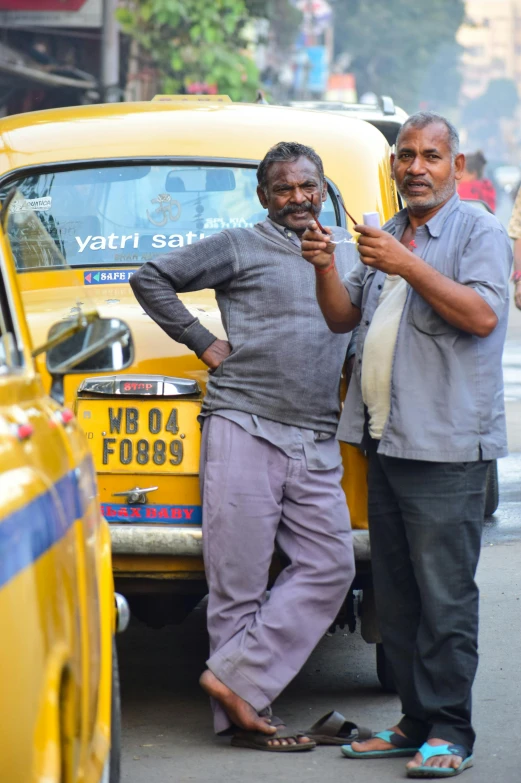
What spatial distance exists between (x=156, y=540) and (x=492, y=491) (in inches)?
158

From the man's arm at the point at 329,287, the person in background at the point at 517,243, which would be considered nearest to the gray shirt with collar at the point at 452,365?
the man's arm at the point at 329,287

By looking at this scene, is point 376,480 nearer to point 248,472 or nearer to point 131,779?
point 248,472

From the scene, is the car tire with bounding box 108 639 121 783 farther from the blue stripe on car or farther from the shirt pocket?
the shirt pocket

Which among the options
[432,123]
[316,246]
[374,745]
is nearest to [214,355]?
[316,246]

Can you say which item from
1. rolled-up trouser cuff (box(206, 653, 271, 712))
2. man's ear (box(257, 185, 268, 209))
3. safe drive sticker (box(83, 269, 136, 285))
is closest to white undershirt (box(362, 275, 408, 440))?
man's ear (box(257, 185, 268, 209))

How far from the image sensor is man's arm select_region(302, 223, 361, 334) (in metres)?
4.35

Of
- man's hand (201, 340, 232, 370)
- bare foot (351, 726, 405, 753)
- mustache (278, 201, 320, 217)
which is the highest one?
mustache (278, 201, 320, 217)

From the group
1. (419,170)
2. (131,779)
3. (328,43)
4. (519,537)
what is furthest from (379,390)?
(328,43)

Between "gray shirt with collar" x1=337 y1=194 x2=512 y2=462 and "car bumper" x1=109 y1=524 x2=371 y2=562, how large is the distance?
727 millimetres

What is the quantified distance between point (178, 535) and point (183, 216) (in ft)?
4.74

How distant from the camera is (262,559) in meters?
4.70

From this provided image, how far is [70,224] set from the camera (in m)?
5.59

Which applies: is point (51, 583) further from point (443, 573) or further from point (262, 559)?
point (262, 559)

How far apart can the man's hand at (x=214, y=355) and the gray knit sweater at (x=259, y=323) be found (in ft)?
0.07
